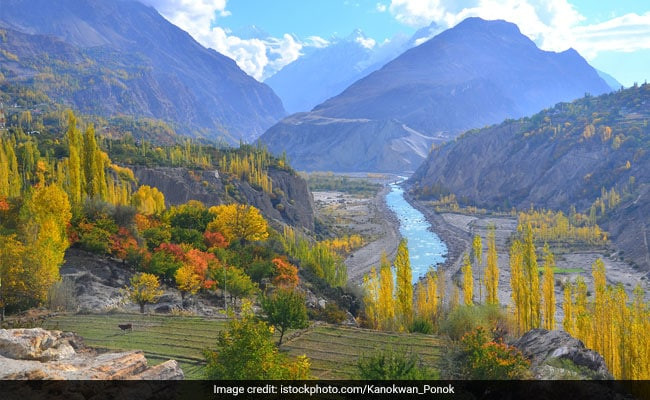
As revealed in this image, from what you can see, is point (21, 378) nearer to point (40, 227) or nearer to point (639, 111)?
point (40, 227)

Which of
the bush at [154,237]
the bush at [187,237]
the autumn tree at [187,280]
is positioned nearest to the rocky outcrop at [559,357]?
the autumn tree at [187,280]

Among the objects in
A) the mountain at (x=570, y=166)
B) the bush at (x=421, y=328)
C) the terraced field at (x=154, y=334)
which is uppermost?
the mountain at (x=570, y=166)

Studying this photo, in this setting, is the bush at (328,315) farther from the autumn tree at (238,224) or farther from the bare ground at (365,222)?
the bare ground at (365,222)

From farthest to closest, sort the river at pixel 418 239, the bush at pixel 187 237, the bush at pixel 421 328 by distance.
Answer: the river at pixel 418 239, the bush at pixel 187 237, the bush at pixel 421 328

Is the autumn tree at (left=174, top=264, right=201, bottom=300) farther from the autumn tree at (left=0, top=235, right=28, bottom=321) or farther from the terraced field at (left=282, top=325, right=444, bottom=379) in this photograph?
the terraced field at (left=282, top=325, right=444, bottom=379)

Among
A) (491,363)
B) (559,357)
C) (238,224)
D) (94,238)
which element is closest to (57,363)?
(491,363)

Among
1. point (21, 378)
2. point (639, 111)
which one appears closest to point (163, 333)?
point (21, 378)

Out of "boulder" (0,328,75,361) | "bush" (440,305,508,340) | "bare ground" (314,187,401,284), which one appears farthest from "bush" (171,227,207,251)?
"boulder" (0,328,75,361)
